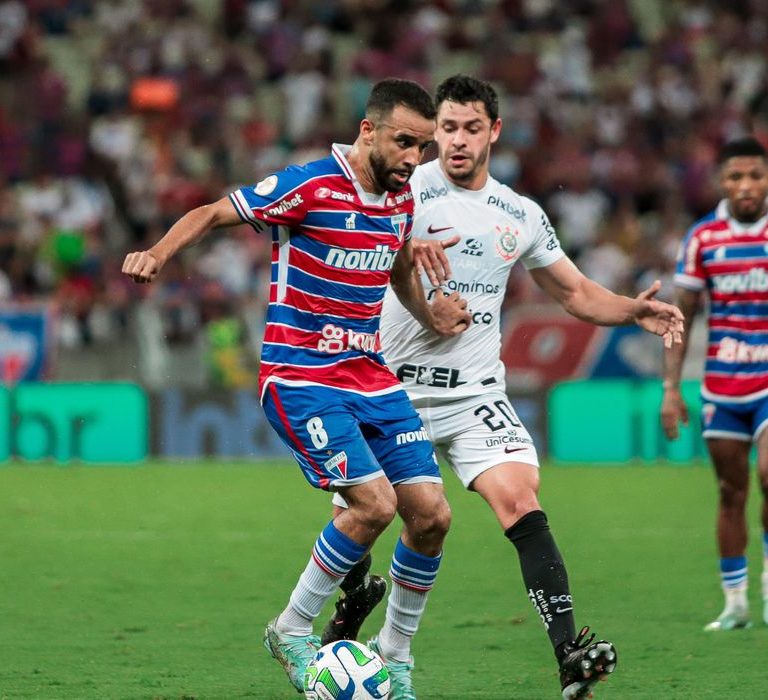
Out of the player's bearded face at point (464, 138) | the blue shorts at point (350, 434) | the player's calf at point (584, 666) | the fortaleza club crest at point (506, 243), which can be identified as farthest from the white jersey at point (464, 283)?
the player's calf at point (584, 666)

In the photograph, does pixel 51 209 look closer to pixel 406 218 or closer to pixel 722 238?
pixel 722 238

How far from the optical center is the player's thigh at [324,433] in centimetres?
593

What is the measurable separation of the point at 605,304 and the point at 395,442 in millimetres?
1270

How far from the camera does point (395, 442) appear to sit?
20.2 feet

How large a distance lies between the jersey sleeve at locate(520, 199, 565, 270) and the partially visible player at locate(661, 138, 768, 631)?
1.33 meters

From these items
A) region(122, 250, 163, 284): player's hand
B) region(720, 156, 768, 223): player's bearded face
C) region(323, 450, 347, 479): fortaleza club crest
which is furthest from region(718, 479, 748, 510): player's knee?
region(122, 250, 163, 284): player's hand

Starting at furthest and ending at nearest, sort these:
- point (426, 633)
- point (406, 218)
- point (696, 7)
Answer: point (696, 7) → point (426, 633) → point (406, 218)

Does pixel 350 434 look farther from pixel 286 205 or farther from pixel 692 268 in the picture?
pixel 692 268

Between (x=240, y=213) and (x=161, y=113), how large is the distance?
14855 millimetres

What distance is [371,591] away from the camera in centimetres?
677

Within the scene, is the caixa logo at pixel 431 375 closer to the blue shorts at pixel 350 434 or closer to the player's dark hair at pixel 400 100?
the blue shorts at pixel 350 434

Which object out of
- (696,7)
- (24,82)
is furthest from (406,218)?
(696,7)

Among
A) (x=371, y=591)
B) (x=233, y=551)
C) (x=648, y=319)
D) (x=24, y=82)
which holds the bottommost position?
(x=233, y=551)

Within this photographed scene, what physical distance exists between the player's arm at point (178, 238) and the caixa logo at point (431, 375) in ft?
4.24
